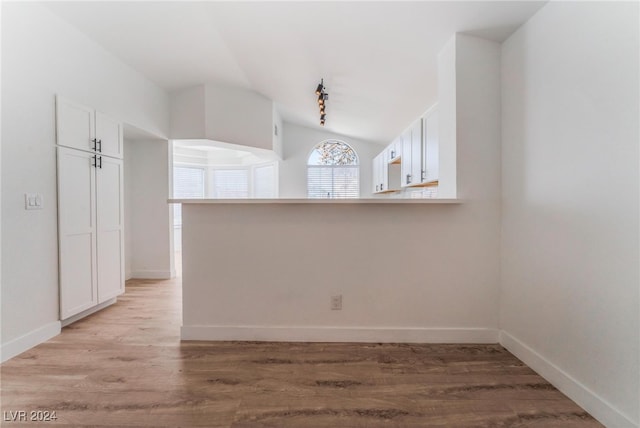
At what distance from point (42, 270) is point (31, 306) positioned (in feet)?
0.89

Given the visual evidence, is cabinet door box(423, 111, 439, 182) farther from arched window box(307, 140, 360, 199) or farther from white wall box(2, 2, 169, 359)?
arched window box(307, 140, 360, 199)

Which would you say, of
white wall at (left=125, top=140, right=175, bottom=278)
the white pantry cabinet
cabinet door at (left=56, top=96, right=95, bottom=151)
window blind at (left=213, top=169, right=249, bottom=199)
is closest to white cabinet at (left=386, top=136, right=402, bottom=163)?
the white pantry cabinet

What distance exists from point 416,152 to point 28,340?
3.74 metres

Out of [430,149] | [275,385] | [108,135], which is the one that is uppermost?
[108,135]

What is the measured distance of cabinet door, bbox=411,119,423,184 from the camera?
3039mm

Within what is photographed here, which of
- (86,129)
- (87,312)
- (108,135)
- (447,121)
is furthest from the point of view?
(108,135)

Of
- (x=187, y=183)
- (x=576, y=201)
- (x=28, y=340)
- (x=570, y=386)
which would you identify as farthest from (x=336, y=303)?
(x=187, y=183)

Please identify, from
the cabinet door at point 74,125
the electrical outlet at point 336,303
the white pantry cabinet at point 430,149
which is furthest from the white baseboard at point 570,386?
the cabinet door at point 74,125

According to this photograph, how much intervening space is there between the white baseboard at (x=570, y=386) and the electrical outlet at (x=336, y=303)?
1.23 metres

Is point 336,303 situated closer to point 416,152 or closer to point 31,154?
point 416,152

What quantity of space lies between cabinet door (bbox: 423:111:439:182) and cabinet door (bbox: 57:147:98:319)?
3.21m

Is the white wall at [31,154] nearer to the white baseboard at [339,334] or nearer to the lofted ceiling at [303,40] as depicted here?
the lofted ceiling at [303,40]

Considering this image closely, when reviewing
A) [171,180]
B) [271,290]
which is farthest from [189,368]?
[171,180]

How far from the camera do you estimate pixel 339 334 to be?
2242 millimetres
